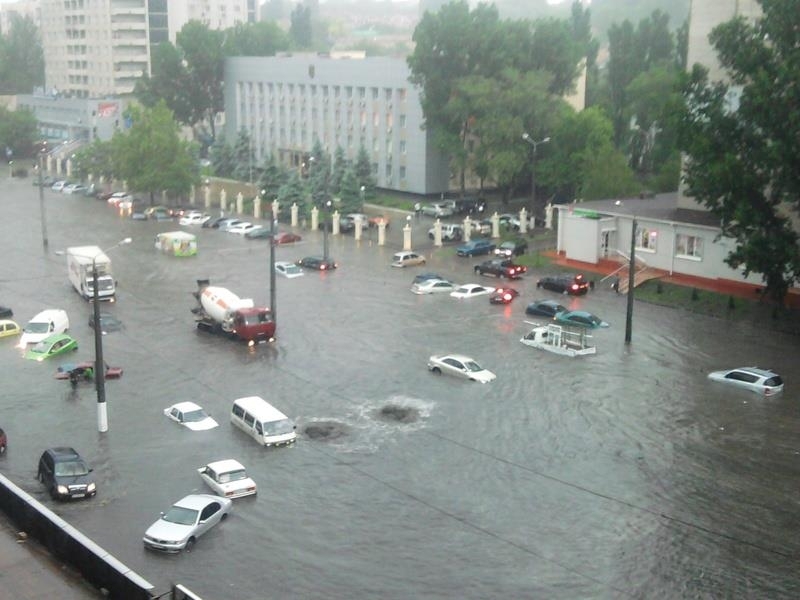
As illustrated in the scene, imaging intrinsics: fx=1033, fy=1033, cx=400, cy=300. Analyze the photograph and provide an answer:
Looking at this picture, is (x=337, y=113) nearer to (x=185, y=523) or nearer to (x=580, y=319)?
(x=580, y=319)

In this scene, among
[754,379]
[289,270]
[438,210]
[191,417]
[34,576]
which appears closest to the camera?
[34,576]

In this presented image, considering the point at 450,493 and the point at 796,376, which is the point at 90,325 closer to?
the point at 450,493

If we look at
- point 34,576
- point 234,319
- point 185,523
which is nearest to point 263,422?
point 185,523

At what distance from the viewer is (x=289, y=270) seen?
183 feet

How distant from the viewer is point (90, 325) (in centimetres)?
4428

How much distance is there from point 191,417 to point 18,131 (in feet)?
321

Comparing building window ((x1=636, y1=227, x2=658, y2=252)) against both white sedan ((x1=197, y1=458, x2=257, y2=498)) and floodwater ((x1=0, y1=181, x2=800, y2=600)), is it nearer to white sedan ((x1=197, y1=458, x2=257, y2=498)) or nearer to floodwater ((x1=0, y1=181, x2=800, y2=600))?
floodwater ((x1=0, y1=181, x2=800, y2=600))

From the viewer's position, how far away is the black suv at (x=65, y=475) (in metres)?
26.1

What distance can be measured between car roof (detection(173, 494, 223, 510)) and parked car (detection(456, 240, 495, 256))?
3864cm

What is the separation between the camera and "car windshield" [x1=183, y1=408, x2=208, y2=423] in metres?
31.7

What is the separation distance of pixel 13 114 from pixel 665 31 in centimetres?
7342

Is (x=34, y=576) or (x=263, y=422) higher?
(x=263, y=422)

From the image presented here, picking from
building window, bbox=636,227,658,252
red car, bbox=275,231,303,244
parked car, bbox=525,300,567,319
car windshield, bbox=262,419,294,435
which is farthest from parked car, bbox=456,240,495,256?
car windshield, bbox=262,419,294,435

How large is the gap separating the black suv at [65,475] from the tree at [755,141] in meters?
28.8
